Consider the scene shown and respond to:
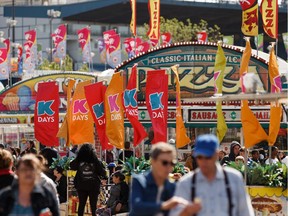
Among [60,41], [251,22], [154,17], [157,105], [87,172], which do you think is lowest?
[87,172]

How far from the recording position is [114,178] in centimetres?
1769

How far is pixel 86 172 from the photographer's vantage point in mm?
18938

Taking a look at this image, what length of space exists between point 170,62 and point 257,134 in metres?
11.7

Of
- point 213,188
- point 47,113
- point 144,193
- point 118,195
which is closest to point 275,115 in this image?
point 118,195

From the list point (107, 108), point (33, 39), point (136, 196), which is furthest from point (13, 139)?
point (136, 196)

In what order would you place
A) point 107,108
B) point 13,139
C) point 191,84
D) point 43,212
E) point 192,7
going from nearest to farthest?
point 43,212, point 107,108, point 191,84, point 13,139, point 192,7

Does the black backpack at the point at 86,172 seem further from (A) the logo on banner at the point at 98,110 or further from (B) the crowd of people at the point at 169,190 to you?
(B) the crowd of people at the point at 169,190

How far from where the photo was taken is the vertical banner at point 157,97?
20797 millimetres

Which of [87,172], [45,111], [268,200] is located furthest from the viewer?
[45,111]

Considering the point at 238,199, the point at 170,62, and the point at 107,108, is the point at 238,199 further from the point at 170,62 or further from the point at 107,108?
the point at 170,62

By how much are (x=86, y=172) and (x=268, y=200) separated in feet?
12.1

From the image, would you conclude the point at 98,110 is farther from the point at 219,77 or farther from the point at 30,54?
the point at 30,54

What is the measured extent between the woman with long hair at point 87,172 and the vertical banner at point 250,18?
8.94 m

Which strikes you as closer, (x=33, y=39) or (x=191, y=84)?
(x=191, y=84)
